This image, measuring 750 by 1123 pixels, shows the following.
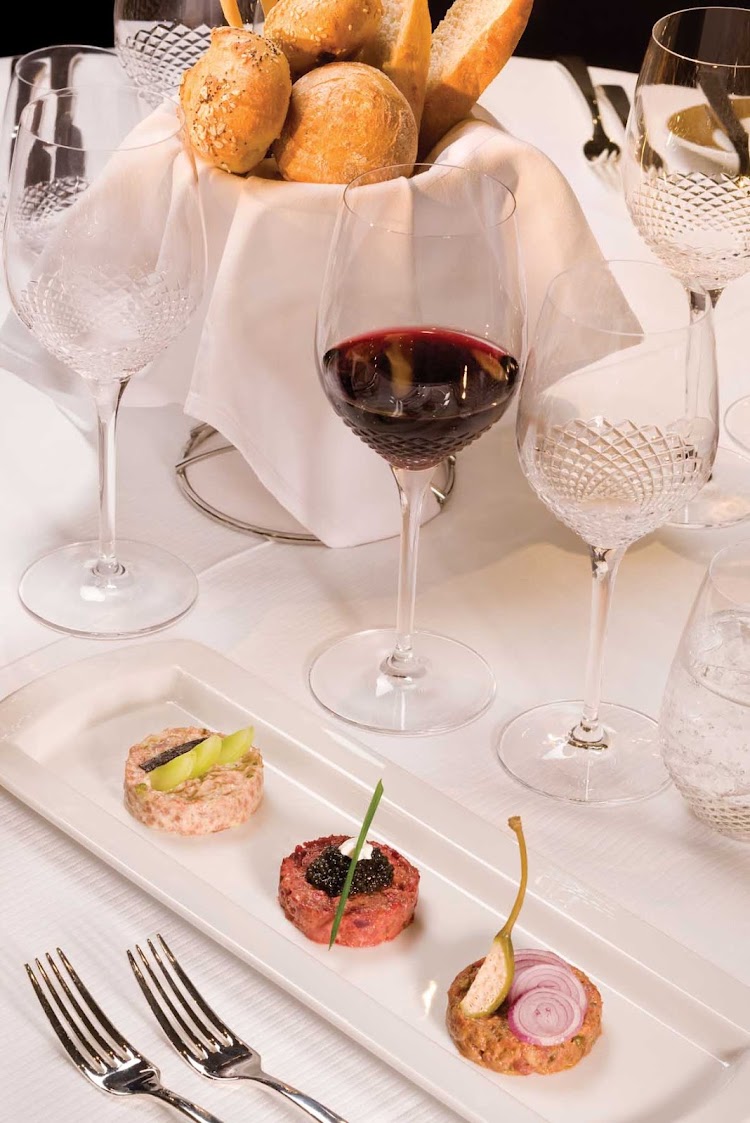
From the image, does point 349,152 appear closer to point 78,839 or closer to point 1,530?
A: point 1,530

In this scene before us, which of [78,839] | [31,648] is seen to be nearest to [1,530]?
[31,648]

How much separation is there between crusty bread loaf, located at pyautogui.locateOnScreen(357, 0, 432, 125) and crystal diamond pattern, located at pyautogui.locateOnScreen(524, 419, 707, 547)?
0.36 metres

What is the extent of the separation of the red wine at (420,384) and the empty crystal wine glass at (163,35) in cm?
49

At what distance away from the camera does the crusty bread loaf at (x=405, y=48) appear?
1.11 meters

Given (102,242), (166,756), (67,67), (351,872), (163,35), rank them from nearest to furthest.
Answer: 1. (351,872)
2. (166,756)
3. (102,242)
4. (67,67)
5. (163,35)

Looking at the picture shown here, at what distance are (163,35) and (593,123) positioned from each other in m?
0.50

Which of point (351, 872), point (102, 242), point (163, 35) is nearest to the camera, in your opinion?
point (351, 872)

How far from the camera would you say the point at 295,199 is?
3.43ft

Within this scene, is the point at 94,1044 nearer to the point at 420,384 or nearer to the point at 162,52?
the point at 420,384

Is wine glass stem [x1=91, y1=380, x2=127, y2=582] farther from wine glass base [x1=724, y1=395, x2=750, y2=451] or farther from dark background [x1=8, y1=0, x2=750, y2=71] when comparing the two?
dark background [x1=8, y1=0, x2=750, y2=71]

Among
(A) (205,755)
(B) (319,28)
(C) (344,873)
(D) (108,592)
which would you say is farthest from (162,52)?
(C) (344,873)

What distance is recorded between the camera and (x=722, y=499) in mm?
1286

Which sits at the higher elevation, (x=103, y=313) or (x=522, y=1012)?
(x=103, y=313)

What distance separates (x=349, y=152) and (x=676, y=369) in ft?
1.08
